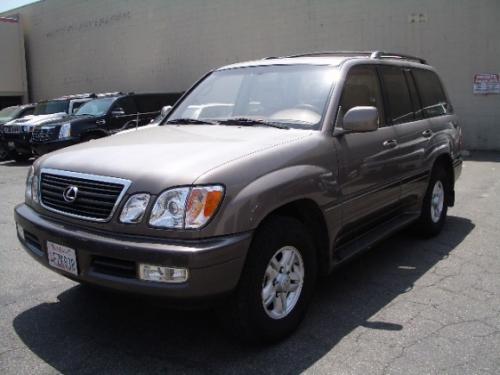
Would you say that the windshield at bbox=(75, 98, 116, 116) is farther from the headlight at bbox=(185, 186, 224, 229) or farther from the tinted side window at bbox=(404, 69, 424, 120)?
the headlight at bbox=(185, 186, 224, 229)

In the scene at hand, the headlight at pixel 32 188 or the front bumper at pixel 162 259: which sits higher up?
the headlight at pixel 32 188

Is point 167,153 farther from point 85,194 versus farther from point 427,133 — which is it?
point 427,133

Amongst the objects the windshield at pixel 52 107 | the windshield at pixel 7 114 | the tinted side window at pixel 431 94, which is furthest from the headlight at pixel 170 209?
the windshield at pixel 7 114

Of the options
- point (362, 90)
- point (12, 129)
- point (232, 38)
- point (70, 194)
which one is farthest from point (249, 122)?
point (232, 38)

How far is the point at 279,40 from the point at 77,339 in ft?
45.0

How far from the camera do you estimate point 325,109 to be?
12.9 feet

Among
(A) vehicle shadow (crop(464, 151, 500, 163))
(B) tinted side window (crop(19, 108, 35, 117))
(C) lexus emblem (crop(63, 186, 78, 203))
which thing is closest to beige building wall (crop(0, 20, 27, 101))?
(B) tinted side window (crop(19, 108, 35, 117))

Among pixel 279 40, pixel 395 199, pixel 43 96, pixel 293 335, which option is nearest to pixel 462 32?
pixel 279 40

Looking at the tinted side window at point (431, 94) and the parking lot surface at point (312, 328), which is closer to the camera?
the parking lot surface at point (312, 328)

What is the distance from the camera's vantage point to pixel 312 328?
3.60 m

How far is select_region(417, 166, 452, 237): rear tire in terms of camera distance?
5535 mm

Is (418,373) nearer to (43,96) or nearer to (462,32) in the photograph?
(462,32)

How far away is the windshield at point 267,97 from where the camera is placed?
4004 mm

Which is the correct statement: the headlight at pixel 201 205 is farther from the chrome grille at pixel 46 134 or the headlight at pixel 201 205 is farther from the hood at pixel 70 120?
the hood at pixel 70 120
